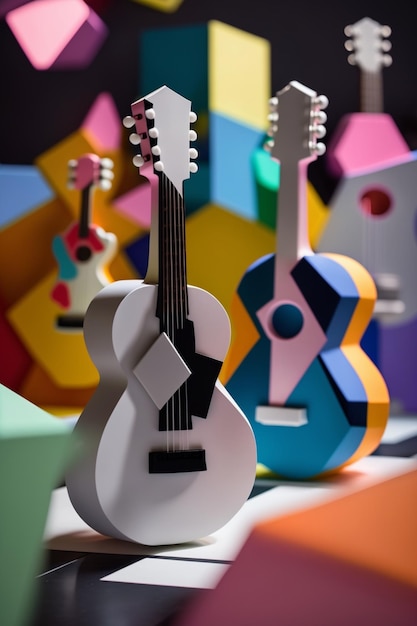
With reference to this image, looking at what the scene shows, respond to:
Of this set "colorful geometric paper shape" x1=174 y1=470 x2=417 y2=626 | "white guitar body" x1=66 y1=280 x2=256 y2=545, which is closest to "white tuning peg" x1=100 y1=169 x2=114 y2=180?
"white guitar body" x1=66 y1=280 x2=256 y2=545

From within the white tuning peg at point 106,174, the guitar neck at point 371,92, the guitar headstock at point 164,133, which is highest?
the guitar neck at point 371,92

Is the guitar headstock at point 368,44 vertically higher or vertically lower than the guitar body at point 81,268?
higher

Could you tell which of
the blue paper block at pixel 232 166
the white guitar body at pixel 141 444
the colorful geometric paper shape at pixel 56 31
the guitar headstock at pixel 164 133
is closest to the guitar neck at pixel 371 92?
the blue paper block at pixel 232 166

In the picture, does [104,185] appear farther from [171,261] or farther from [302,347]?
[171,261]

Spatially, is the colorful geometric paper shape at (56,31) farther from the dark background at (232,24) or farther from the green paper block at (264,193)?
the green paper block at (264,193)

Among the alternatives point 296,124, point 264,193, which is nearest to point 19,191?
point 264,193

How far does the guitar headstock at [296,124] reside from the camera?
3.73 m

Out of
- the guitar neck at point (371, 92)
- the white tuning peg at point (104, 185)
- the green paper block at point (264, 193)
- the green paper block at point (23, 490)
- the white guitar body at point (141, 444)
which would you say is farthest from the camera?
the guitar neck at point (371, 92)

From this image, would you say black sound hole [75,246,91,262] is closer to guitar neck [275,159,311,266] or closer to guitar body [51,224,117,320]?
guitar body [51,224,117,320]

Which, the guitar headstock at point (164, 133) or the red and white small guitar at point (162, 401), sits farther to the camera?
the guitar headstock at point (164, 133)

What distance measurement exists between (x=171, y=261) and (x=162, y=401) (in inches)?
15.4

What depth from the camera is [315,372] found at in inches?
144

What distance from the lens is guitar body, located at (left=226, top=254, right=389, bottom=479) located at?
11.9ft

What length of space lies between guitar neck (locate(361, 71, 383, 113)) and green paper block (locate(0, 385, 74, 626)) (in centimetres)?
470
